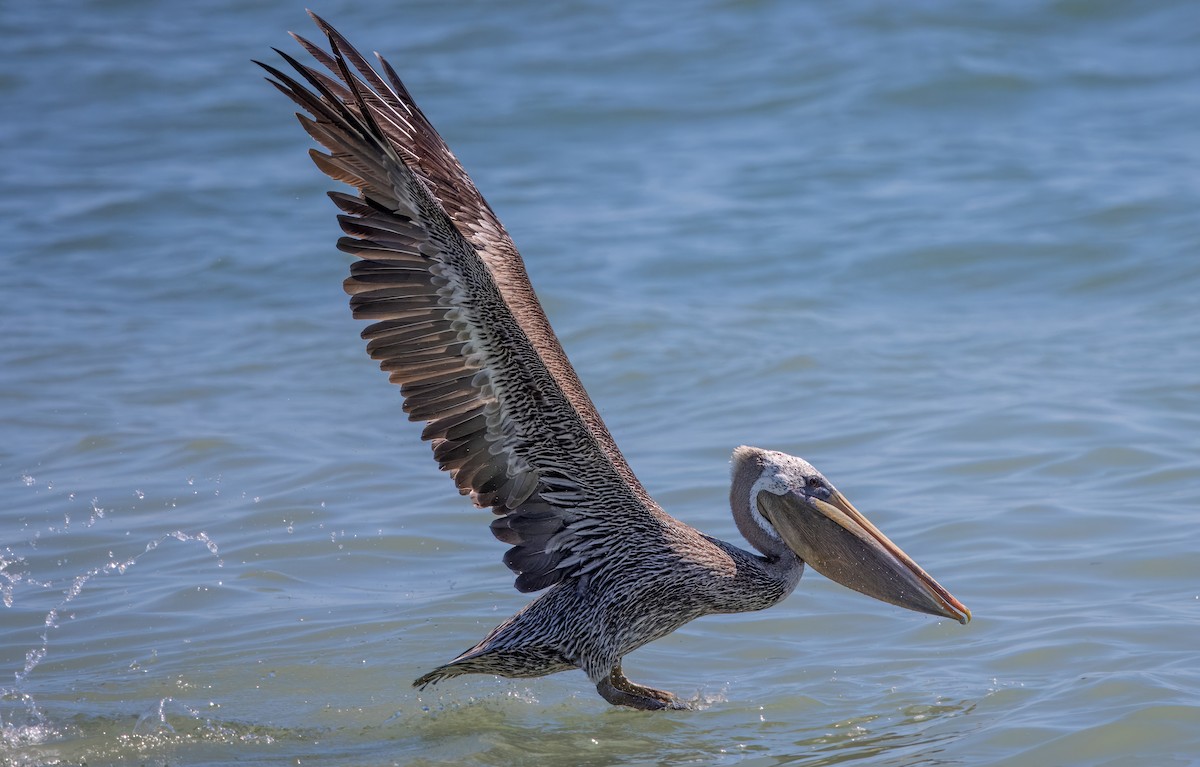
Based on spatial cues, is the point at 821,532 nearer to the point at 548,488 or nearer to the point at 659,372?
the point at 548,488

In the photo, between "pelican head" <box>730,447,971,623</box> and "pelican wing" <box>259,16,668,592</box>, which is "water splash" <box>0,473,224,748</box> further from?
"pelican head" <box>730,447,971,623</box>

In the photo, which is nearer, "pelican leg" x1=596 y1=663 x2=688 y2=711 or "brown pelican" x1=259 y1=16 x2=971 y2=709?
"brown pelican" x1=259 y1=16 x2=971 y2=709

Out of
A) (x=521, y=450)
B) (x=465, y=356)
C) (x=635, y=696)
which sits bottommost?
(x=635, y=696)

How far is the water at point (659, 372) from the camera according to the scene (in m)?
4.93

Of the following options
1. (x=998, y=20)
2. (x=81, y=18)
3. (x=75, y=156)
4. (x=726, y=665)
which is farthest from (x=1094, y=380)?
(x=81, y=18)

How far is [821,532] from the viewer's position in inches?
197

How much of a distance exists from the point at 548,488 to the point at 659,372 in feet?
13.1

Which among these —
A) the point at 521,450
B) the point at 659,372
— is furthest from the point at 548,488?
the point at 659,372

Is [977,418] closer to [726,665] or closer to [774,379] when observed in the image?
[774,379]

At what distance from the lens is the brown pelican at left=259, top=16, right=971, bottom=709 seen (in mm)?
4523

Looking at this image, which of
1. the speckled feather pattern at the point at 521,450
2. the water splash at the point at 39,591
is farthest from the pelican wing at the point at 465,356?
the water splash at the point at 39,591

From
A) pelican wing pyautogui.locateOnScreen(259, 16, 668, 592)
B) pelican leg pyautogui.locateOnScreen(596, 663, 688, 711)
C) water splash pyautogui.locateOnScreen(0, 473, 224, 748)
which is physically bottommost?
pelican leg pyautogui.locateOnScreen(596, 663, 688, 711)

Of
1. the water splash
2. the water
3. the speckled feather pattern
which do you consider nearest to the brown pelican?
the speckled feather pattern

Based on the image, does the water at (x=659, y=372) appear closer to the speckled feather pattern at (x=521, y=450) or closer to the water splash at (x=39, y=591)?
the water splash at (x=39, y=591)
